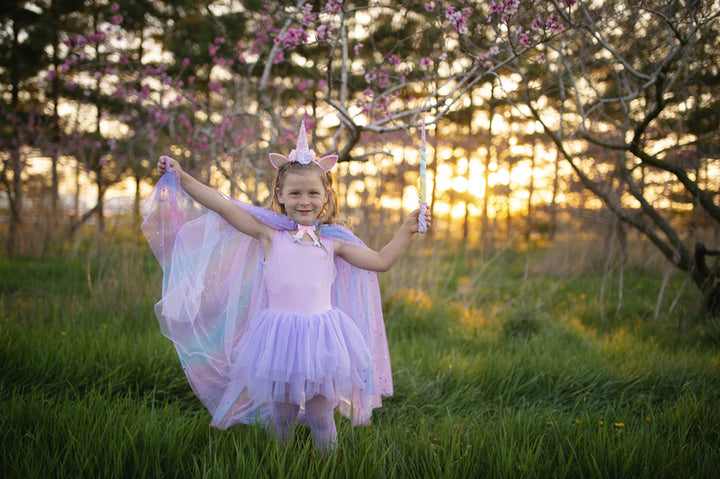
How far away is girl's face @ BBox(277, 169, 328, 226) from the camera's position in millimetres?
2006

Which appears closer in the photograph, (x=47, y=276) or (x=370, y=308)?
(x=370, y=308)

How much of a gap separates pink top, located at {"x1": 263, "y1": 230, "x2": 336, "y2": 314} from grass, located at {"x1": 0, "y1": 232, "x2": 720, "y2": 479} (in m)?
0.62

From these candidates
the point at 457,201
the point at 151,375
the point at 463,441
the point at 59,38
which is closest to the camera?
the point at 463,441

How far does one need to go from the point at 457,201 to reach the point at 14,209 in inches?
537

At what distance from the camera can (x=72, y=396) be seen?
2.51 meters

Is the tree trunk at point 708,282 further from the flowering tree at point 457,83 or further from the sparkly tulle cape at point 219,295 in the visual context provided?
the sparkly tulle cape at point 219,295

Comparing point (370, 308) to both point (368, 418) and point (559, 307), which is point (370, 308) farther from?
point (559, 307)

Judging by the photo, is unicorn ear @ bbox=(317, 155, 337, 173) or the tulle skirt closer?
the tulle skirt

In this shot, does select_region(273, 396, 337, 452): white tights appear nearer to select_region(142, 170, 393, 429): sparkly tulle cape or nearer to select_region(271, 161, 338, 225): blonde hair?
select_region(142, 170, 393, 429): sparkly tulle cape

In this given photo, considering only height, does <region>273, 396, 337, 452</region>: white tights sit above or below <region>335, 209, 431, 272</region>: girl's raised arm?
below

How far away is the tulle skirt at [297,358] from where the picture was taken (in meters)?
1.82

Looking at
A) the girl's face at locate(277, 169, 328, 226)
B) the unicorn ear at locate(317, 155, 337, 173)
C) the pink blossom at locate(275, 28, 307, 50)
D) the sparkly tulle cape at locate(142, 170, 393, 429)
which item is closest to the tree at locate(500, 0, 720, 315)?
the pink blossom at locate(275, 28, 307, 50)

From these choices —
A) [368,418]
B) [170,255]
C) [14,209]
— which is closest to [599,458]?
[368,418]

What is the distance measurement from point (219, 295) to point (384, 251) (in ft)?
3.17
